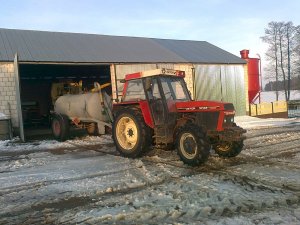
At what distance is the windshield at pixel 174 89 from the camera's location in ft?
27.1

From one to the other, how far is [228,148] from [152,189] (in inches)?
110

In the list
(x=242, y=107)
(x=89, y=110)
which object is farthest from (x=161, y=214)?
(x=242, y=107)

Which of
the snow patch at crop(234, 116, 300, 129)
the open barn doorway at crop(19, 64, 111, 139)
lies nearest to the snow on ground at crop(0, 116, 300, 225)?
the snow patch at crop(234, 116, 300, 129)

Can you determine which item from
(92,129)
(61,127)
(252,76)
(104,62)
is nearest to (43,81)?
(104,62)

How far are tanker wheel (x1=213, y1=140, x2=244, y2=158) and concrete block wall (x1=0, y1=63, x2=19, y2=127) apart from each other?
950 centimetres

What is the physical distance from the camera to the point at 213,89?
66.3ft

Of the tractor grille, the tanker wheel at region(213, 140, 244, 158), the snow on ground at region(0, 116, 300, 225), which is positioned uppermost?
the tractor grille

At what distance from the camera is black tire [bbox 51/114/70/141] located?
43.5ft

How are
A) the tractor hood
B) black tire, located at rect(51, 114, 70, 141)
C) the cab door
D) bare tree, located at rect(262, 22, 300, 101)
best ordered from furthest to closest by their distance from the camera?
bare tree, located at rect(262, 22, 300, 101)
black tire, located at rect(51, 114, 70, 141)
the cab door
the tractor hood

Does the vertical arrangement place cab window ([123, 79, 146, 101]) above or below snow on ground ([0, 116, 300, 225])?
above

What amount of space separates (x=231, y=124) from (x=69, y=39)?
1287 centimetres

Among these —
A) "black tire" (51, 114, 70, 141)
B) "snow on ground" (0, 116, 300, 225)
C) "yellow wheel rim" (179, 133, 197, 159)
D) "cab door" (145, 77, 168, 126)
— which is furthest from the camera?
"black tire" (51, 114, 70, 141)

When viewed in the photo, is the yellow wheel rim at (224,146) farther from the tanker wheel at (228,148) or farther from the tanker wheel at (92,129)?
the tanker wheel at (92,129)

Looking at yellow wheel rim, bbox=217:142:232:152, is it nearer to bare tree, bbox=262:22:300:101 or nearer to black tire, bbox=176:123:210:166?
black tire, bbox=176:123:210:166
